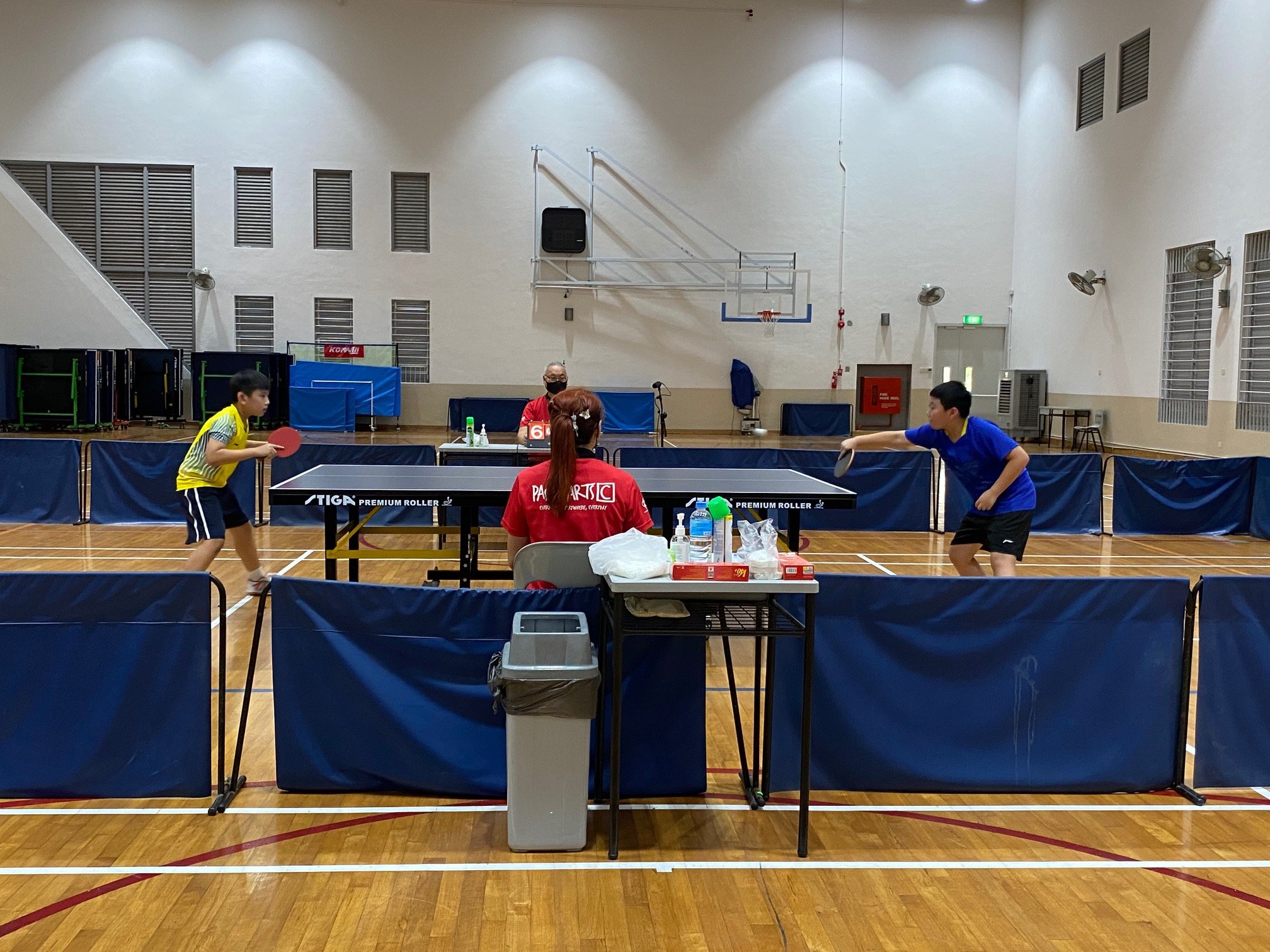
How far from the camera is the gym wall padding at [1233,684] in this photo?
14.9 feet

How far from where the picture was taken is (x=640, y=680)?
446cm

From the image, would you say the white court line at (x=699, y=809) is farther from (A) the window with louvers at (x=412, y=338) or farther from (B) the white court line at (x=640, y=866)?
(A) the window with louvers at (x=412, y=338)

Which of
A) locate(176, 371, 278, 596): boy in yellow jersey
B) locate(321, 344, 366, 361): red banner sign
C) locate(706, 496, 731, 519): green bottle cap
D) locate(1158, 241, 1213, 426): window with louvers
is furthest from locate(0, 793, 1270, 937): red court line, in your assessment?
locate(321, 344, 366, 361): red banner sign

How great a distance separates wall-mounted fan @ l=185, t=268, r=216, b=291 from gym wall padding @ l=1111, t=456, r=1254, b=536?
767 inches

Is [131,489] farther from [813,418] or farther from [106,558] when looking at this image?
[813,418]

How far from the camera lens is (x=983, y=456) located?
6559mm

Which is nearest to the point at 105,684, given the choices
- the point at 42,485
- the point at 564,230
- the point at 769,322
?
the point at 42,485

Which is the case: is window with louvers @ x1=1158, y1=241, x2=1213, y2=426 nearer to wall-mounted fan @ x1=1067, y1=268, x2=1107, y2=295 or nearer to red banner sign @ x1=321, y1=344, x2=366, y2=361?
wall-mounted fan @ x1=1067, y1=268, x2=1107, y2=295

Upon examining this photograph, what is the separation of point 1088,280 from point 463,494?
18.1 meters

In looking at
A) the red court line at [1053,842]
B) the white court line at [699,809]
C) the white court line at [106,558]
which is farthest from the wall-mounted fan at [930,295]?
Answer: the red court line at [1053,842]

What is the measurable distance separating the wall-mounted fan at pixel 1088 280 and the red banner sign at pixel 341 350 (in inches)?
589

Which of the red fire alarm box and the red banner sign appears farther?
the red fire alarm box

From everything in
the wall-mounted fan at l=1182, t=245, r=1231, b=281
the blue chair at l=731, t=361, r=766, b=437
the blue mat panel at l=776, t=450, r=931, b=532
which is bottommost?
the blue mat panel at l=776, t=450, r=931, b=532

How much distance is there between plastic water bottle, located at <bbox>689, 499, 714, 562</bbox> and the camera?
4098mm
